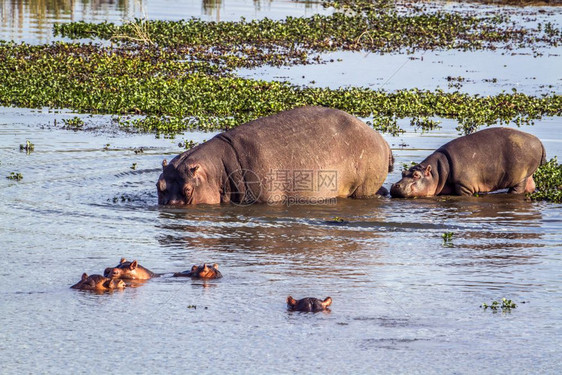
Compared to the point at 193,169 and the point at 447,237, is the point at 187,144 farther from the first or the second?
the point at 447,237

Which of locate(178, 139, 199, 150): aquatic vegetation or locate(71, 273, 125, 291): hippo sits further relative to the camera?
locate(178, 139, 199, 150): aquatic vegetation

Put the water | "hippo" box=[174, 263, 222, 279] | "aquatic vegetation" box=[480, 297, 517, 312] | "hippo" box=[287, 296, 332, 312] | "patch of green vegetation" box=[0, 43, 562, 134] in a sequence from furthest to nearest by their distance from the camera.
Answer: "patch of green vegetation" box=[0, 43, 562, 134] < "hippo" box=[174, 263, 222, 279] < "aquatic vegetation" box=[480, 297, 517, 312] < "hippo" box=[287, 296, 332, 312] < the water

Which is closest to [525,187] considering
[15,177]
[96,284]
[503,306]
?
[503,306]

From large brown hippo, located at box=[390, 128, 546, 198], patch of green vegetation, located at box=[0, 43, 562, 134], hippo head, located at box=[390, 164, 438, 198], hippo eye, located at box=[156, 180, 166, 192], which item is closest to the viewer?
hippo eye, located at box=[156, 180, 166, 192]

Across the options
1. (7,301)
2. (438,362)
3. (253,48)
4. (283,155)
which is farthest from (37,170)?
(253,48)

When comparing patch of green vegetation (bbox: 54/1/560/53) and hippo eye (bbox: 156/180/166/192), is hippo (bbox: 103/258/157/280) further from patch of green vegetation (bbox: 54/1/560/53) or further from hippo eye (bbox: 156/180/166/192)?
patch of green vegetation (bbox: 54/1/560/53)

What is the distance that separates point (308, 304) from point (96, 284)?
1.90 meters

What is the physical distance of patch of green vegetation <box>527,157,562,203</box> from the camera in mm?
13148

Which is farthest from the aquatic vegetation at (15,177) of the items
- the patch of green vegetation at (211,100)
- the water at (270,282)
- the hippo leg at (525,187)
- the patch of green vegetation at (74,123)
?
the hippo leg at (525,187)

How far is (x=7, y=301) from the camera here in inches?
309

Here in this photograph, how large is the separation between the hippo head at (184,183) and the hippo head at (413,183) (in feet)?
9.44

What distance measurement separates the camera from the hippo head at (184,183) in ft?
38.9

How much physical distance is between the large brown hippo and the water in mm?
361

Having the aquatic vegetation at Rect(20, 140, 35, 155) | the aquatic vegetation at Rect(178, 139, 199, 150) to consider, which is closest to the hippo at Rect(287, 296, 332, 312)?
the aquatic vegetation at Rect(178, 139, 199, 150)
